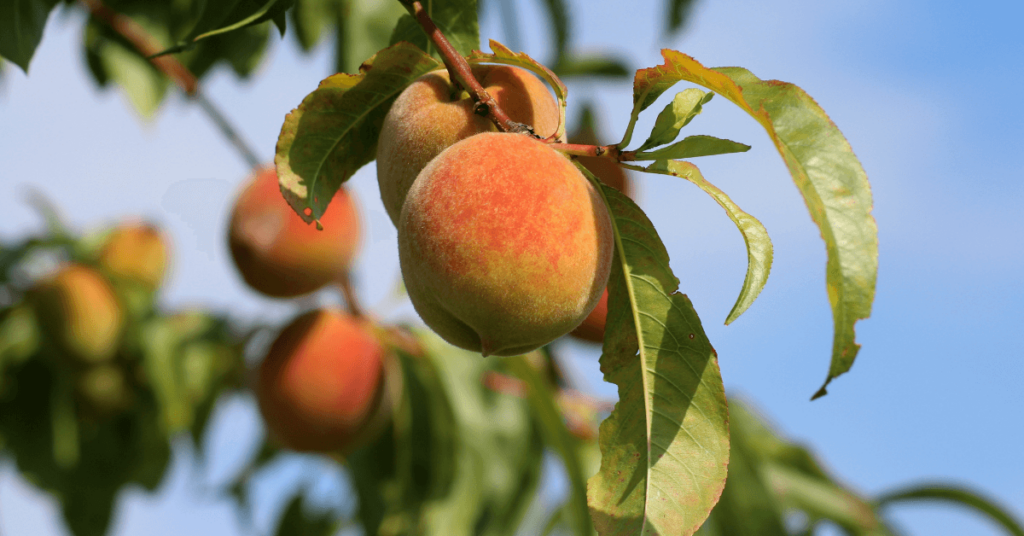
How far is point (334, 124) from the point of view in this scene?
2.71ft

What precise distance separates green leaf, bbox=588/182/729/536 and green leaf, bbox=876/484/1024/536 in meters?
1.78

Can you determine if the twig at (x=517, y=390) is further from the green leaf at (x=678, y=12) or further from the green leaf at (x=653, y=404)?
the green leaf at (x=653, y=404)

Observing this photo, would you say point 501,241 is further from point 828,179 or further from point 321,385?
point 321,385

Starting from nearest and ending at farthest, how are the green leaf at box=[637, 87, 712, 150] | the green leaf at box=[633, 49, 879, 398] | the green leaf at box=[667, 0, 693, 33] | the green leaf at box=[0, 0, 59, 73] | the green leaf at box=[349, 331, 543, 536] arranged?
the green leaf at box=[633, 49, 879, 398] → the green leaf at box=[637, 87, 712, 150] → the green leaf at box=[0, 0, 59, 73] → the green leaf at box=[667, 0, 693, 33] → the green leaf at box=[349, 331, 543, 536]

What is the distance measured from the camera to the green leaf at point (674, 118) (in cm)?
75

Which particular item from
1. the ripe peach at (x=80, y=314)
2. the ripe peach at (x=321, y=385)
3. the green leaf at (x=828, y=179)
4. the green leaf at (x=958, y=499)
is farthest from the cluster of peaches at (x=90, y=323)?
the green leaf at (x=958, y=499)

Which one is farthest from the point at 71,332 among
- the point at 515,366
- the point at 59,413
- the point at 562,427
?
the point at 562,427

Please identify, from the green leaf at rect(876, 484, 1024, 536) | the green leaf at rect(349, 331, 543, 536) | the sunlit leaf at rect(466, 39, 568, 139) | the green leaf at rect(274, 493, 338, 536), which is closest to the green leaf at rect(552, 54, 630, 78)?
the green leaf at rect(349, 331, 543, 536)

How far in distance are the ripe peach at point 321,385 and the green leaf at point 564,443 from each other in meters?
0.41

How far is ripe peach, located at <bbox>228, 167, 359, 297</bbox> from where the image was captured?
1.90 m

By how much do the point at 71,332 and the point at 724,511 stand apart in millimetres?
1716

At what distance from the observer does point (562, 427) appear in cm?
169

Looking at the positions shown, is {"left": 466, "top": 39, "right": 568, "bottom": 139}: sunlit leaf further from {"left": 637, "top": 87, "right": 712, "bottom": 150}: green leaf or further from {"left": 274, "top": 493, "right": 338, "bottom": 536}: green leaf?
{"left": 274, "top": 493, "right": 338, "bottom": 536}: green leaf

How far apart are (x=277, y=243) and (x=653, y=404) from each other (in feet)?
4.35
